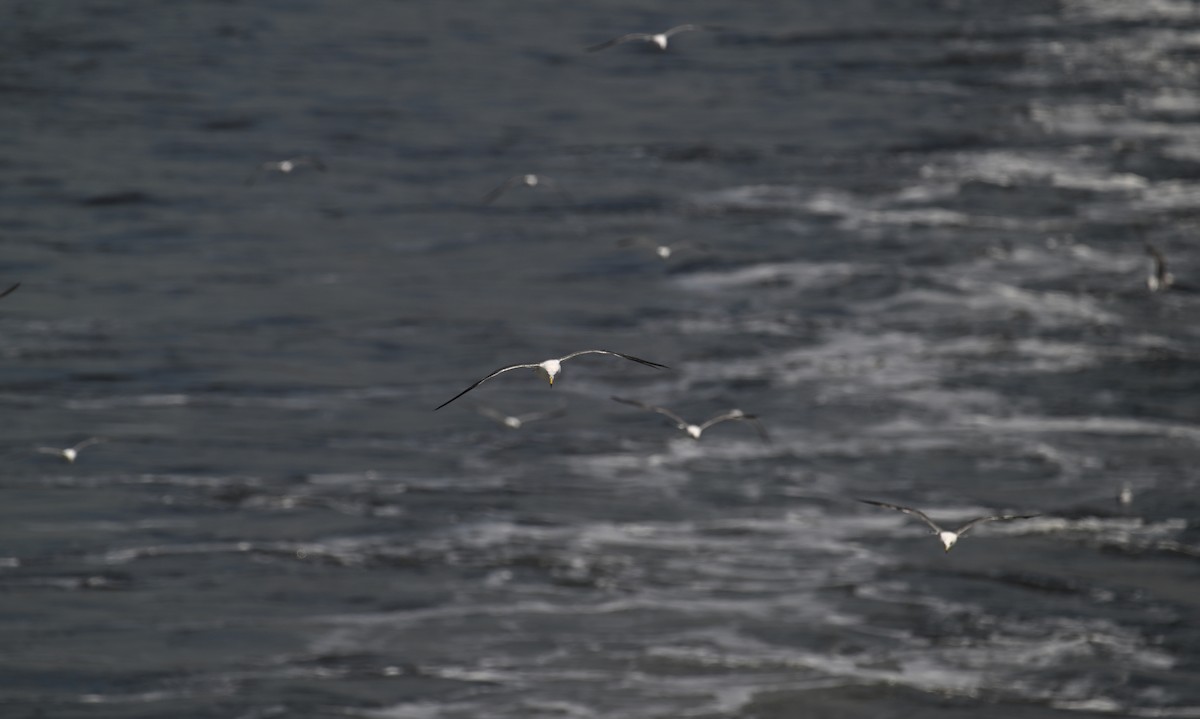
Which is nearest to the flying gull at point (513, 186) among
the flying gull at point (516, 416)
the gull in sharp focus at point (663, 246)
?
the gull in sharp focus at point (663, 246)

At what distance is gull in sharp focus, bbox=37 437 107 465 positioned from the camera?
25.4 meters

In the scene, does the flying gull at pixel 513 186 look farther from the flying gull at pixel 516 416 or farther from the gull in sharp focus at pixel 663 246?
the flying gull at pixel 516 416

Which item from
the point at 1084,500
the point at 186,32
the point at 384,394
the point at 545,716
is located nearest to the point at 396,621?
the point at 545,716

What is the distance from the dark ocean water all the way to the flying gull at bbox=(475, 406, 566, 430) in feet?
0.88

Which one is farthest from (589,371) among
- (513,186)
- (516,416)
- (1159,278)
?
(1159,278)

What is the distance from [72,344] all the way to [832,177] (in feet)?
66.7

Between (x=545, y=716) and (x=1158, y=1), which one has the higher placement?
(x=1158, y=1)

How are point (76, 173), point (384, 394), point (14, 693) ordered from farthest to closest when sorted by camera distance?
1. point (76, 173)
2. point (384, 394)
3. point (14, 693)

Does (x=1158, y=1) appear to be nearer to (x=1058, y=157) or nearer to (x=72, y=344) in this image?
(x=1058, y=157)

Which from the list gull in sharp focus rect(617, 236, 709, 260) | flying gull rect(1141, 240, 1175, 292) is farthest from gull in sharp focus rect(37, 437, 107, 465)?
flying gull rect(1141, 240, 1175, 292)

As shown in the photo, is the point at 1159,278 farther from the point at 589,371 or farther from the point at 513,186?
the point at 513,186

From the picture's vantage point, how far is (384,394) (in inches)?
1158

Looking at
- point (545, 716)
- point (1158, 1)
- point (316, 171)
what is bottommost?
point (545, 716)

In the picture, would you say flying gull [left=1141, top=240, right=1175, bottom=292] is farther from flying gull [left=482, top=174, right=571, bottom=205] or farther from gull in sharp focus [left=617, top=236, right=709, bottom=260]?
flying gull [left=482, top=174, right=571, bottom=205]
